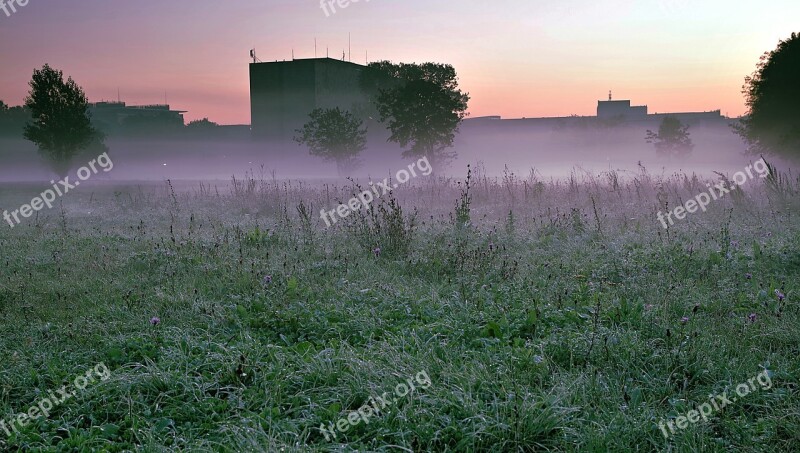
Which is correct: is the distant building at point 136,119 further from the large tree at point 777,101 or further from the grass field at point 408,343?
the grass field at point 408,343

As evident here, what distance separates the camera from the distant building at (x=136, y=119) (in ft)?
243

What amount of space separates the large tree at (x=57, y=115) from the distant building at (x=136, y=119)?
39938 mm

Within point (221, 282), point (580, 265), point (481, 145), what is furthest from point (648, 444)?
point (481, 145)

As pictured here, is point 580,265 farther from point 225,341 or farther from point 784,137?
Result: point 784,137

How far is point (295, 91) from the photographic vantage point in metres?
59.3
